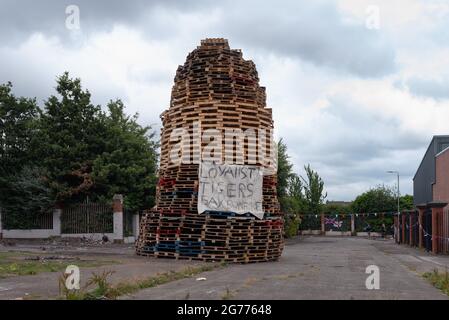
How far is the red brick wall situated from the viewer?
1414 inches

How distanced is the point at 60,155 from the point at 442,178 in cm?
2353

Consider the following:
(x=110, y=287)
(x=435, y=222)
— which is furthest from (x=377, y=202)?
(x=110, y=287)

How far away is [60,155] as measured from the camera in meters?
32.3

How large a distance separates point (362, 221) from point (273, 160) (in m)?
44.9

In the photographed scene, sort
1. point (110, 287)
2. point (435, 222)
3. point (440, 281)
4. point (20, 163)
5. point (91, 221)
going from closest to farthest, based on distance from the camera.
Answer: point (110, 287) → point (440, 281) → point (435, 222) → point (91, 221) → point (20, 163)

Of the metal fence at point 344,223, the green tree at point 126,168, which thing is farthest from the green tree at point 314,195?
the green tree at point 126,168

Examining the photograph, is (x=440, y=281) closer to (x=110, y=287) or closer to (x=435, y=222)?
(x=110, y=287)

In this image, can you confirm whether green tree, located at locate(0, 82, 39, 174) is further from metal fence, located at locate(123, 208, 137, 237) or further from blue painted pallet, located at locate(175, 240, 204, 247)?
blue painted pallet, located at locate(175, 240, 204, 247)

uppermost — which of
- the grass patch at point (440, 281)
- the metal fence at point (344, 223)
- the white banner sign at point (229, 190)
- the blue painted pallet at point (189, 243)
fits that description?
the white banner sign at point (229, 190)

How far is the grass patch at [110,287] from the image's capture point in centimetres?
990

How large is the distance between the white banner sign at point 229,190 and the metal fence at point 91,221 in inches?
546

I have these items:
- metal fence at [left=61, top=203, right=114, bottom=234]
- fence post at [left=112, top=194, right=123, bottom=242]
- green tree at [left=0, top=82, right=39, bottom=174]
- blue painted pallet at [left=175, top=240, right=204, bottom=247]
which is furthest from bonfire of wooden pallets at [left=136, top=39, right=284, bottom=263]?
green tree at [left=0, top=82, right=39, bottom=174]

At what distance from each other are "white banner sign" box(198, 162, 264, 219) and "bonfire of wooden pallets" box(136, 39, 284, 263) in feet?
0.80

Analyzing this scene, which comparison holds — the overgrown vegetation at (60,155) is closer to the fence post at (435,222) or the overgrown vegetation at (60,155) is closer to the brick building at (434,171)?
the fence post at (435,222)
